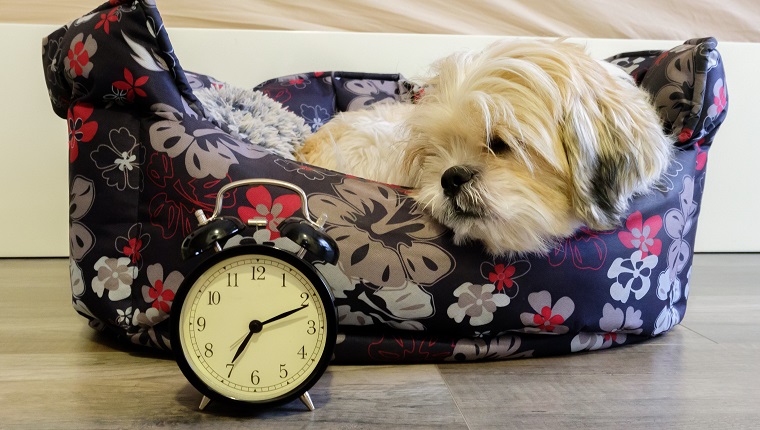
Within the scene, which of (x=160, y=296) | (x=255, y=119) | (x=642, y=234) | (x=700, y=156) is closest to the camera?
(x=160, y=296)

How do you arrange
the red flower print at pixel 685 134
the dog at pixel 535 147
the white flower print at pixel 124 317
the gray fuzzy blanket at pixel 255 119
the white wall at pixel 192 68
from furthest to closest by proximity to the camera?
the white wall at pixel 192 68 < the gray fuzzy blanket at pixel 255 119 < the red flower print at pixel 685 134 < the white flower print at pixel 124 317 < the dog at pixel 535 147

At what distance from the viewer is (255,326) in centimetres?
98

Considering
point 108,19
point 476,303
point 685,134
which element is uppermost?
point 108,19

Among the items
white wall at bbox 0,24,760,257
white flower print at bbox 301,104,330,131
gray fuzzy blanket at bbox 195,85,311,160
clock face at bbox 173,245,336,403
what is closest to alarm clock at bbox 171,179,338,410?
clock face at bbox 173,245,336,403

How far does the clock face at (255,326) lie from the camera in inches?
38.5

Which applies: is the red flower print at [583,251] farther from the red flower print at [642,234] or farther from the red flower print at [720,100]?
the red flower print at [720,100]

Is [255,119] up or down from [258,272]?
up

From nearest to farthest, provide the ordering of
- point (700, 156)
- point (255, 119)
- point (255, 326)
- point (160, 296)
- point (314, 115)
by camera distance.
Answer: point (255, 326)
point (160, 296)
point (700, 156)
point (255, 119)
point (314, 115)

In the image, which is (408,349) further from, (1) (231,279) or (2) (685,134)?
(2) (685,134)

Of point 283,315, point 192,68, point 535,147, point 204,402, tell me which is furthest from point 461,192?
point 192,68

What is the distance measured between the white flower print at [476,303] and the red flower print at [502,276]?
0.4 inches

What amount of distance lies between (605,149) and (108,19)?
0.93 m

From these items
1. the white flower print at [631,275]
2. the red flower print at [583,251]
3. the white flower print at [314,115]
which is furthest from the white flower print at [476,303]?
the white flower print at [314,115]

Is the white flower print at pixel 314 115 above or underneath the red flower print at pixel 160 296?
above
